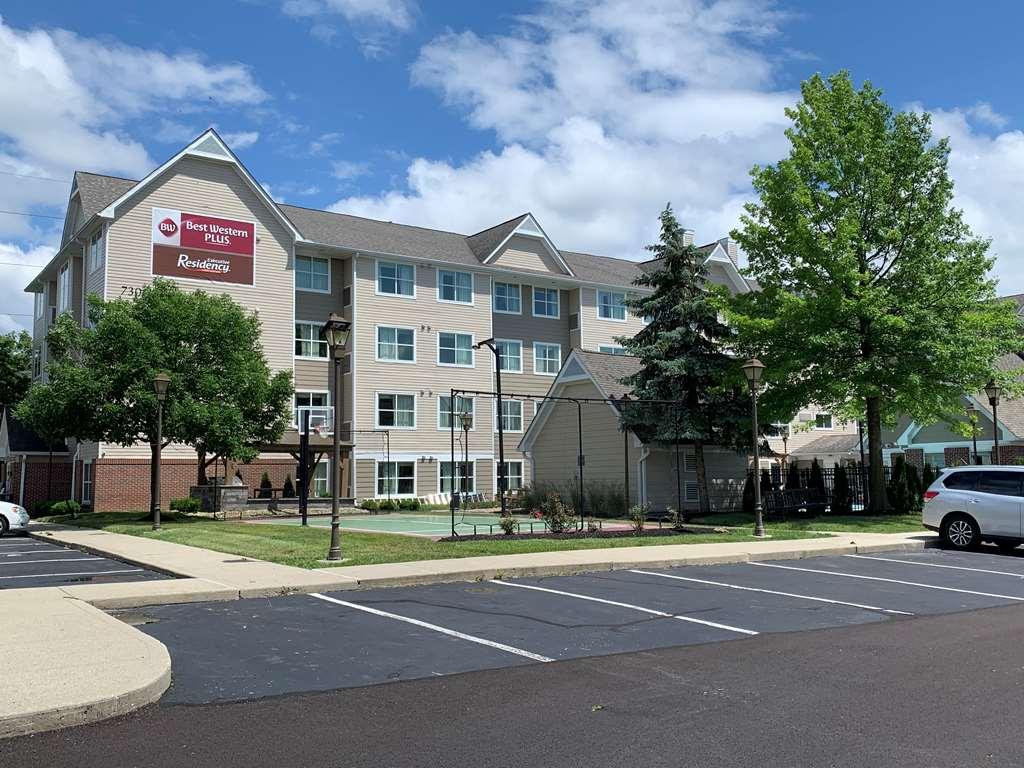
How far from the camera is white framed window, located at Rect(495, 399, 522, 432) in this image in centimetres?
4681

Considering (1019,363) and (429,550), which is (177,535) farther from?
(1019,363)

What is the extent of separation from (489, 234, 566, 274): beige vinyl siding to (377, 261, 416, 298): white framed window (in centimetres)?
462

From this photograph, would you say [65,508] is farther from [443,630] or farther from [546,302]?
[443,630]

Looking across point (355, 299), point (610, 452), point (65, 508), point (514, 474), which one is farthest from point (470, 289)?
point (65, 508)

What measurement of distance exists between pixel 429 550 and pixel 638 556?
12.8 ft

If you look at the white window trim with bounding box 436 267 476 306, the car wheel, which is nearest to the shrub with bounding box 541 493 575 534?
the car wheel

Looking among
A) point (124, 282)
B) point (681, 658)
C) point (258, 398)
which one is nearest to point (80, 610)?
point (681, 658)

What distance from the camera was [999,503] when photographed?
18.9 metres

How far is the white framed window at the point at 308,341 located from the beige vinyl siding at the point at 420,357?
5.81 ft

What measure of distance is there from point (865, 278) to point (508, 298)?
80.1 feet

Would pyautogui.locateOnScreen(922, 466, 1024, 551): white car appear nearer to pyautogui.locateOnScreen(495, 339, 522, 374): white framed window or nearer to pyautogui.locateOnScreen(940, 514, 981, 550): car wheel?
pyautogui.locateOnScreen(940, 514, 981, 550): car wheel

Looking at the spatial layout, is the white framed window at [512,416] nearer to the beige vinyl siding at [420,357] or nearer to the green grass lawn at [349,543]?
the beige vinyl siding at [420,357]

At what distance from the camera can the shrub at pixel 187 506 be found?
3359 centimetres

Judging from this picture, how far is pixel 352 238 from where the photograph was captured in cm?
4375
